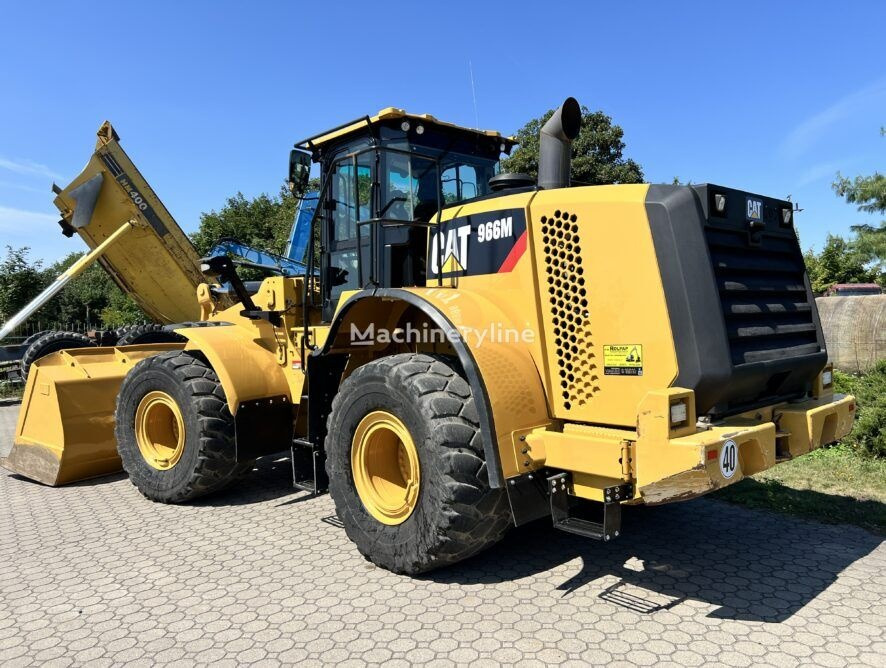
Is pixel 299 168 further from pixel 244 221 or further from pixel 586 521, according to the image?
pixel 244 221

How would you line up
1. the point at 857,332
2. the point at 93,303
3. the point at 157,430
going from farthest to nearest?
the point at 93,303 < the point at 857,332 < the point at 157,430

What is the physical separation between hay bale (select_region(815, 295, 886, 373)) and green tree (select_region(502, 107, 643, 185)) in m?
10.8

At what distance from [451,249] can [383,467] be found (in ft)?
5.18

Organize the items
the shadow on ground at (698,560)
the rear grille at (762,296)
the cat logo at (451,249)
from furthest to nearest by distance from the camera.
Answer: the cat logo at (451,249)
the shadow on ground at (698,560)
the rear grille at (762,296)

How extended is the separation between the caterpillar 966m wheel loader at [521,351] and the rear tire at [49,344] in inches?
363

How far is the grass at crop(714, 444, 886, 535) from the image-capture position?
16.5 feet

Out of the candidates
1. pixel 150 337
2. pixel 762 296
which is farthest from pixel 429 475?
pixel 150 337

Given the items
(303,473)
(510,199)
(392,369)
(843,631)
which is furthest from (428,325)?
(843,631)

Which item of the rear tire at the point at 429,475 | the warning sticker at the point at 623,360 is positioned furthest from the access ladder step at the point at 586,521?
the warning sticker at the point at 623,360

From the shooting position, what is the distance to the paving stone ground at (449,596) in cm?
312

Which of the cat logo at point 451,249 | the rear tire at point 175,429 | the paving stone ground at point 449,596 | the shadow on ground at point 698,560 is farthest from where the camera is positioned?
the rear tire at point 175,429

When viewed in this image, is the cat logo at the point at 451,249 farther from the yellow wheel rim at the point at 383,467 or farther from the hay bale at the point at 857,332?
the hay bale at the point at 857,332

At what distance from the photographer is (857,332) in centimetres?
1031

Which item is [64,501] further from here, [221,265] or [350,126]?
[350,126]
